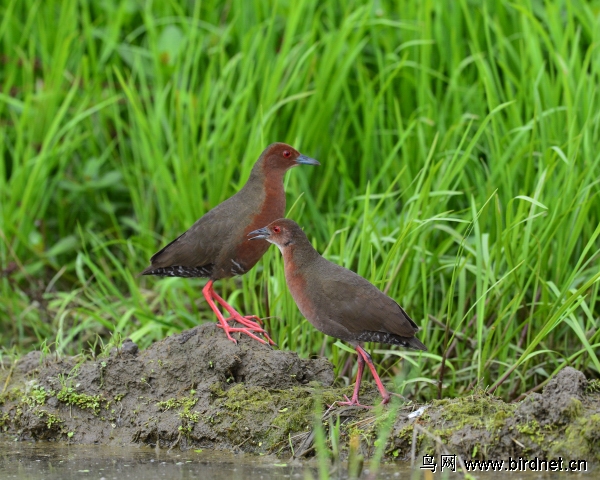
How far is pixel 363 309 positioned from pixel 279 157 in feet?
4.43

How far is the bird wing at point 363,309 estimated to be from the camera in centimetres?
443

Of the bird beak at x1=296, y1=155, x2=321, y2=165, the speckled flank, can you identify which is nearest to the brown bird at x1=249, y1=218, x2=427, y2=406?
the speckled flank

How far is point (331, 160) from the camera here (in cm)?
674

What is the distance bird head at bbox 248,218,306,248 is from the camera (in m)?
4.83

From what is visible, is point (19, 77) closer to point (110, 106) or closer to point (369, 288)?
point (110, 106)

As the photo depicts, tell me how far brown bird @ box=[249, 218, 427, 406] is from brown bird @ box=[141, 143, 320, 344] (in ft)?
1.53

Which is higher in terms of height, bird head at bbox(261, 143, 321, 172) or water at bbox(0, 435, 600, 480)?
bird head at bbox(261, 143, 321, 172)

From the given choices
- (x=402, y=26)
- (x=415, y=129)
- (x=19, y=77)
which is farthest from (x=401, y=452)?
(x=19, y=77)

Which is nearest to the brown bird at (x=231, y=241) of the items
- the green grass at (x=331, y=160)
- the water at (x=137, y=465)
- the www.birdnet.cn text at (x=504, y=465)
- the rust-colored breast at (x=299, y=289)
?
the green grass at (x=331, y=160)

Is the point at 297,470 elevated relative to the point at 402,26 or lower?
lower

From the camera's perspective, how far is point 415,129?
659cm

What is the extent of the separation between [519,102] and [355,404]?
2.75 metres

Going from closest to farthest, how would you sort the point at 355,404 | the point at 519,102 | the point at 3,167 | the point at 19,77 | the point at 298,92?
the point at 355,404, the point at 519,102, the point at 298,92, the point at 3,167, the point at 19,77

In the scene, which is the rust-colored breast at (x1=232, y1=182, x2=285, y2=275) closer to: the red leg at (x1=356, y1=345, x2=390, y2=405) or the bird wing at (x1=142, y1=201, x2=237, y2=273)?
the bird wing at (x1=142, y1=201, x2=237, y2=273)
